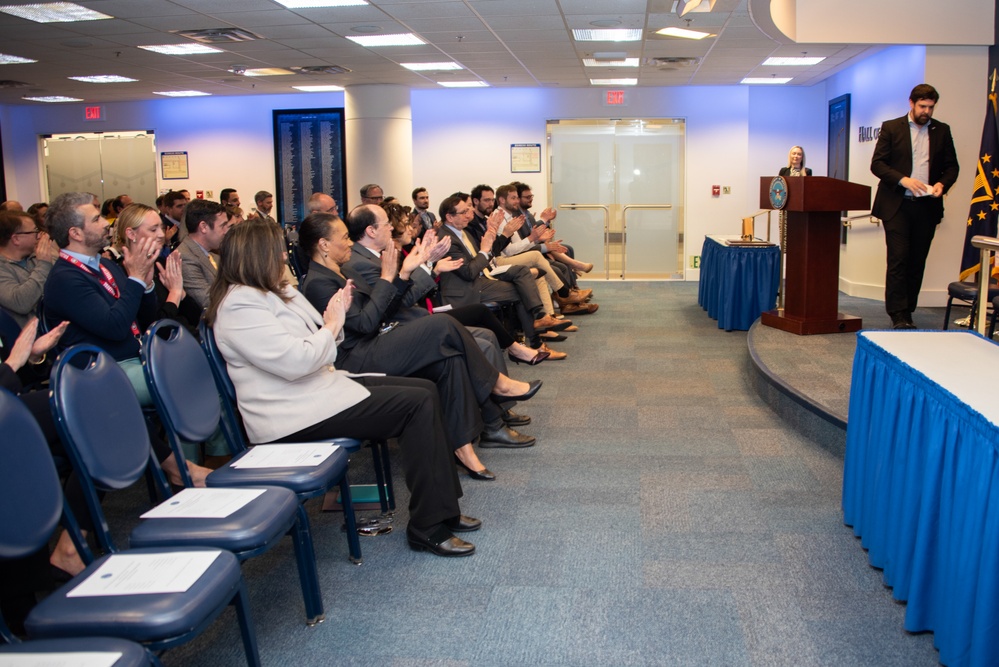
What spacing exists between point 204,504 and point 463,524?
4.10 feet

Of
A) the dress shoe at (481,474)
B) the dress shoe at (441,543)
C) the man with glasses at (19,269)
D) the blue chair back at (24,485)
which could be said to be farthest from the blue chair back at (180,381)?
the man with glasses at (19,269)

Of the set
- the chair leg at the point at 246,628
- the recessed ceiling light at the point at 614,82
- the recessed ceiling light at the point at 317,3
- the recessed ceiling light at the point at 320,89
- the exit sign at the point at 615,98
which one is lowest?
the chair leg at the point at 246,628

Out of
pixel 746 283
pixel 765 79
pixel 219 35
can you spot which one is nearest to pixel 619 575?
pixel 746 283

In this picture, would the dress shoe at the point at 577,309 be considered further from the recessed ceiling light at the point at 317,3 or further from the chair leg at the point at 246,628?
the chair leg at the point at 246,628

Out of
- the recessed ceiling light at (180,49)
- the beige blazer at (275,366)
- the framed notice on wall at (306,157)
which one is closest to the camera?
the beige blazer at (275,366)

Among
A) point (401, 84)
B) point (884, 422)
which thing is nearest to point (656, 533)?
point (884, 422)

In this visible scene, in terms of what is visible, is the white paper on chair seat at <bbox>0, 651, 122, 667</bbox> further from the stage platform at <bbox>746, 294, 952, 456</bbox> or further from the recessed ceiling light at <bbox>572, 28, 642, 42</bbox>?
the recessed ceiling light at <bbox>572, 28, 642, 42</bbox>

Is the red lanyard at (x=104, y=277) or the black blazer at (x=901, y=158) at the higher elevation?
the black blazer at (x=901, y=158)

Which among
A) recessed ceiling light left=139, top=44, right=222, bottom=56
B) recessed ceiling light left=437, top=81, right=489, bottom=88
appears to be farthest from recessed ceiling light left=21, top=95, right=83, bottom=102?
recessed ceiling light left=437, top=81, right=489, bottom=88

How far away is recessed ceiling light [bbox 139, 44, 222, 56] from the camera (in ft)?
29.5

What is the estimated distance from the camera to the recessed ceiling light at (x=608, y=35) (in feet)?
27.9

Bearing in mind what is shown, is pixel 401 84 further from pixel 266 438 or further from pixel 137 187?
pixel 266 438

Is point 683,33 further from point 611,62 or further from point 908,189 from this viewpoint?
point 908,189

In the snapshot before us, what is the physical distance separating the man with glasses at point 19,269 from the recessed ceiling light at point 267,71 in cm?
689
